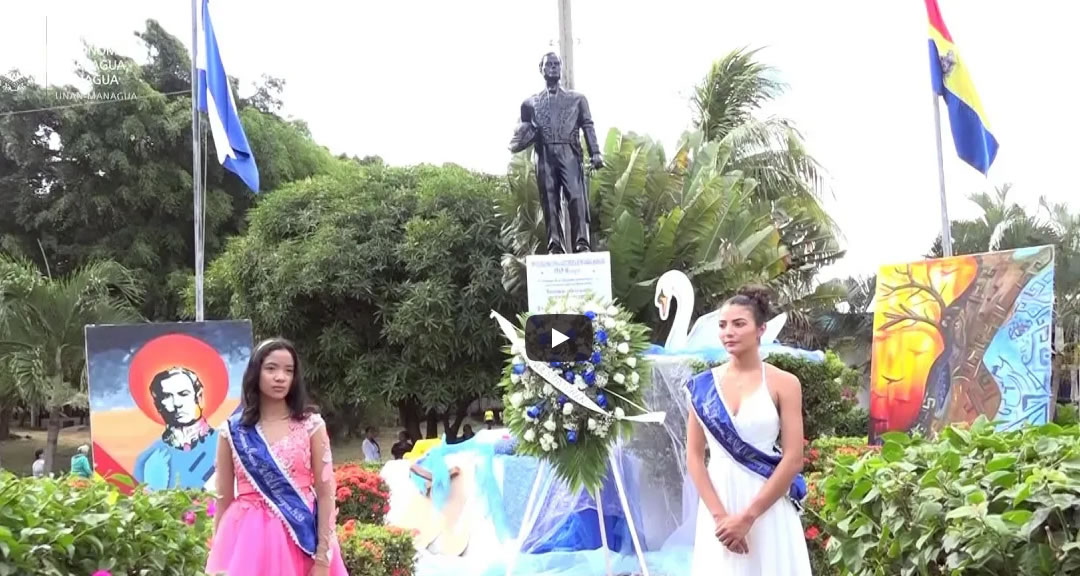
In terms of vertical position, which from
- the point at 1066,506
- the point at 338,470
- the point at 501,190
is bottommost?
the point at 338,470

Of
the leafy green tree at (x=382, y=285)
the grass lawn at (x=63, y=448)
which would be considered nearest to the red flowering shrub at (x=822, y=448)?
the leafy green tree at (x=382, y=285)

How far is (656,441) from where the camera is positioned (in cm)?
682

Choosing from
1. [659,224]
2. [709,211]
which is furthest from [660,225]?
[709,211]

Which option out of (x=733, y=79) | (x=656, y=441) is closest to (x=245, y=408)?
(x=656, y=441)

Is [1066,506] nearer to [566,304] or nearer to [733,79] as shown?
[566,304]

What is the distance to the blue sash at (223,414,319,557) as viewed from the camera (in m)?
3.18

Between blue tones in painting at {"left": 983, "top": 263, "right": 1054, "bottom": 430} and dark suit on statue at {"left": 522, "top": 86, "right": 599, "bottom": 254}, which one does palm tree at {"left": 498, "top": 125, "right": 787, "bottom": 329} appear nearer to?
dark suit on statue at {"left": 522, "top": 86, "right": 599, "bottom": 254}

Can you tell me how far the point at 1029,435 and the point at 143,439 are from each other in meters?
5.38

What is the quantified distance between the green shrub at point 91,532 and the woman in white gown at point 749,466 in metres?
1.63

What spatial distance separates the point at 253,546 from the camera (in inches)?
124

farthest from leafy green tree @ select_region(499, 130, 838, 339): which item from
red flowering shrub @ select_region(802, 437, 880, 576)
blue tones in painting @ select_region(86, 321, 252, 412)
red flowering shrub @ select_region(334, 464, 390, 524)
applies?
blue tones in painting @ select_region(86, 321, 252, 412)

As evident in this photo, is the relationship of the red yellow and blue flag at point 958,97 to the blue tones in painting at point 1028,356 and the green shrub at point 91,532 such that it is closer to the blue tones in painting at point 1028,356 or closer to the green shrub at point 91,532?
the blue tones in painting at point 1028,356

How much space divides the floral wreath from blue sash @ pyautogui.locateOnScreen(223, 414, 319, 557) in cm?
217
